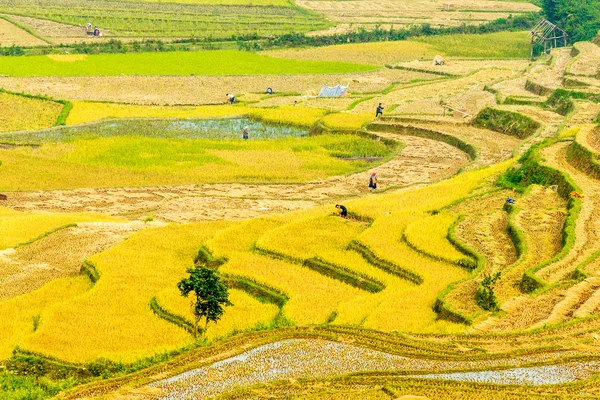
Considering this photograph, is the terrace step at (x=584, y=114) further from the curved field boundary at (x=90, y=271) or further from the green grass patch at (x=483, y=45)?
the green grass patch at (x=483, y=45)

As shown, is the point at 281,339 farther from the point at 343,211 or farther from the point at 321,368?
the point at 343,211

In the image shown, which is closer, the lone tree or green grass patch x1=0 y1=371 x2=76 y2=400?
green grass patch x1=0 y1=371 x2=76 y2=400

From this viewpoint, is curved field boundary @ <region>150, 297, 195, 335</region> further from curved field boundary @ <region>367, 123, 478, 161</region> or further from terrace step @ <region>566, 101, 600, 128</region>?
curved field boundary @ <region>367, 123, 478, 161</region>

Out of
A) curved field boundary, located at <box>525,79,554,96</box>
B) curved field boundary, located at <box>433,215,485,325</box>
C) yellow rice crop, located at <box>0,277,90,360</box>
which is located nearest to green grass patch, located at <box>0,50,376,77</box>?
curved field boundary, located at <box>525,79,554,96</box>

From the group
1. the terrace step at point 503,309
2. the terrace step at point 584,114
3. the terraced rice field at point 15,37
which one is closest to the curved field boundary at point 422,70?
the terrace step at point 584,114

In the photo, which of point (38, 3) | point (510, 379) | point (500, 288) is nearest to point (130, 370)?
point (510, 379)

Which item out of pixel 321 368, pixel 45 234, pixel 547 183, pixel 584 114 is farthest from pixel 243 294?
pixel 584 114
